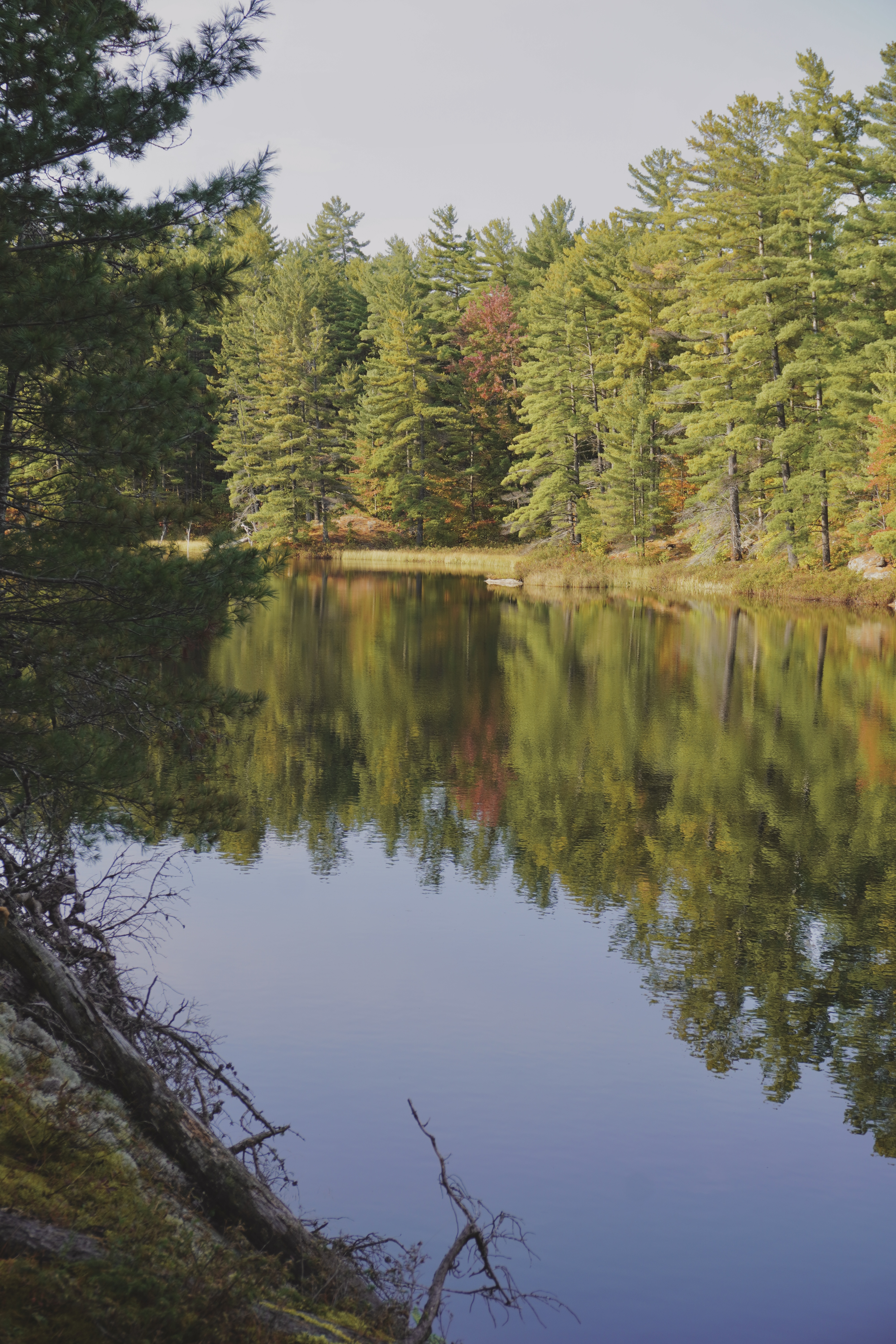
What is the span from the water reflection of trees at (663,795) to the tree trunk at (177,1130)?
3528 mm

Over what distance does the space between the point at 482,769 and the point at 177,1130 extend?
10625 millimetres

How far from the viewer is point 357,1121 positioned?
6160 millimetres

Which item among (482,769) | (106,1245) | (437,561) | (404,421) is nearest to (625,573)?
(437,561)

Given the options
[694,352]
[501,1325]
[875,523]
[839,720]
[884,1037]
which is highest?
[694,352]

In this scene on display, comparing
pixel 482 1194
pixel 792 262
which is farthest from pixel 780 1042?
pixel 792 262

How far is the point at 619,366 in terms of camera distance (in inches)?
1957

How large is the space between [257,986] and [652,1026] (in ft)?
9.40

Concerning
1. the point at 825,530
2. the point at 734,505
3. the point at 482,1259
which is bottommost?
the point at 482,1259

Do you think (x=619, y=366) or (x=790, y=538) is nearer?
(x=790, y=538)

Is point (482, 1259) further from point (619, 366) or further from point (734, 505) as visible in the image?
point (619, 366)

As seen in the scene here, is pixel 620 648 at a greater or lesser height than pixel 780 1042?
greater

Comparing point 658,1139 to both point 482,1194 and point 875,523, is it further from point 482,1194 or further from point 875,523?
point 875,523

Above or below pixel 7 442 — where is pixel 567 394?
above

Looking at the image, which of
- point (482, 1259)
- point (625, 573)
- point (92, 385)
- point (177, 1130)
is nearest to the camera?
point (177, 1130)
